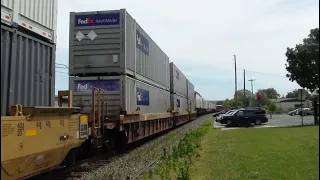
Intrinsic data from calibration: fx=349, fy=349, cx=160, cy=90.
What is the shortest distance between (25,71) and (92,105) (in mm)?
3579

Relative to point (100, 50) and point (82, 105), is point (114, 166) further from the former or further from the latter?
point (100, 50)

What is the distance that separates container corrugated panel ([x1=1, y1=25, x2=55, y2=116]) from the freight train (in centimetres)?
9

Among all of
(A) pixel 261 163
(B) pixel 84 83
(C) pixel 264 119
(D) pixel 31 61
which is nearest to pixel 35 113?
(D) pixel 31 61

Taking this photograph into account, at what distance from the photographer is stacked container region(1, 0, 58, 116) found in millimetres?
5699

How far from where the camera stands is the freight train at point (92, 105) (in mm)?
5496

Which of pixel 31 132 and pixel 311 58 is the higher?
pixel 311 58

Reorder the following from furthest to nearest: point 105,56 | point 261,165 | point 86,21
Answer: point 86,21, point 105,56, point 261,165

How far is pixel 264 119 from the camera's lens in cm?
2900

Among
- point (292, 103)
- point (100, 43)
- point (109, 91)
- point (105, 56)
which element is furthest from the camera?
point (292, 103)

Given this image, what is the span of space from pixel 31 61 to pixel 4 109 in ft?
4.01

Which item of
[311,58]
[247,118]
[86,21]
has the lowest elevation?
[247,118]

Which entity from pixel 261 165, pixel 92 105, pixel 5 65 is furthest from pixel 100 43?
pixel 261 165

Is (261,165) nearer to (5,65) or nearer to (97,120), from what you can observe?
(97,120)

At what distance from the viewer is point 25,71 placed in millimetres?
6230
